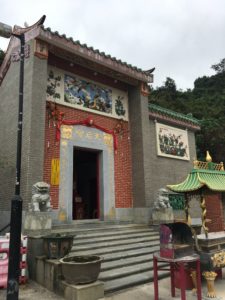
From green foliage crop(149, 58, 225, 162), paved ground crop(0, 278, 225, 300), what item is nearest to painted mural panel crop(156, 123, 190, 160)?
green foliage crop(149, 58, 225, 162)

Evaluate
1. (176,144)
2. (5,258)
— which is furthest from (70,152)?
(176,144)

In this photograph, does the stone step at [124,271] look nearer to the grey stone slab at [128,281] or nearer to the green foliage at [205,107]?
the grey stone slab at [128,281]

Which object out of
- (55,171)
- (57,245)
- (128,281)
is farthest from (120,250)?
(55,171)

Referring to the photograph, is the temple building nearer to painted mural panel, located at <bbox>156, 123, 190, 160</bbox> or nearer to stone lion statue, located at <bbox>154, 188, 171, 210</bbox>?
painted mural panel, located at <bbox>156, 123, 190, 160</bbox>

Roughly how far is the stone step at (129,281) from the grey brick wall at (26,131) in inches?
140

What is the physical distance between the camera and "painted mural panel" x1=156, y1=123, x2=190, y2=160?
43.1 ft

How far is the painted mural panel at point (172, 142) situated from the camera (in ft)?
43.1

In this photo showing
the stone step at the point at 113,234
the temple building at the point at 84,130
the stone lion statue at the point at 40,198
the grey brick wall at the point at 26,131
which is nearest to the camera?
the stone lion statue at the point at 40,198

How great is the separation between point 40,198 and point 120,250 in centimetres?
251

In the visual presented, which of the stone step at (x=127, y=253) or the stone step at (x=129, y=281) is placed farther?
the stone step at (x=127, y=253)

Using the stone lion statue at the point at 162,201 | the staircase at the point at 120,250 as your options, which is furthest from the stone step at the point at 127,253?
the stone lion statue at the point at 162,201

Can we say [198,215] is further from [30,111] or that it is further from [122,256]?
[30,111]

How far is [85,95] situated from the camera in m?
11.1

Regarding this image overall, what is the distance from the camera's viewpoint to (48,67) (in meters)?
10.4
